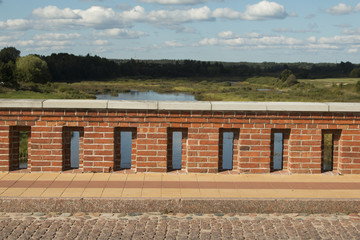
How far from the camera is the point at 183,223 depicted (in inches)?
216

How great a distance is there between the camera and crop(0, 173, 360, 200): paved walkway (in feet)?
19.6

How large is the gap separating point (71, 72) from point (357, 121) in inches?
4281

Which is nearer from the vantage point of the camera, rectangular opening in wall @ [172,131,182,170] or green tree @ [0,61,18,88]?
rectangular opening in wall @ [172,131,182,170]

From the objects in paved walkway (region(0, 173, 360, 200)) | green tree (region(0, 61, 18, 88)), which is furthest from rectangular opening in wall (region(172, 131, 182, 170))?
green tree (region(0, 61, 18, 88))

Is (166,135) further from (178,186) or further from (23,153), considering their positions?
(23,153)

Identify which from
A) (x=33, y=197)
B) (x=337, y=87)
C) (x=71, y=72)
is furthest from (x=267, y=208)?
(x=71, y=72)

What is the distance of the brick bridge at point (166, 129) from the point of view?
22.4 ft

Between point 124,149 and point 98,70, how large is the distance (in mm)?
103662

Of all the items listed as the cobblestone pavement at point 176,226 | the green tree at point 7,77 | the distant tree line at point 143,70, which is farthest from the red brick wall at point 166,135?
the distant tree line at point 143,70

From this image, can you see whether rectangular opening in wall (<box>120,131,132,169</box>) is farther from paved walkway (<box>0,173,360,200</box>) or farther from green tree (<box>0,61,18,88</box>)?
green tree (<box>0,61,18,88</box>)

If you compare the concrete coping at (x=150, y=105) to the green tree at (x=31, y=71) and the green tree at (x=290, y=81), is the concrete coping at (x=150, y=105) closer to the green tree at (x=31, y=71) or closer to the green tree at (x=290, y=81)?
the green tree at (x=31, y=71)

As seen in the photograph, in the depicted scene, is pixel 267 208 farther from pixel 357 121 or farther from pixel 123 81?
pixel 123 81

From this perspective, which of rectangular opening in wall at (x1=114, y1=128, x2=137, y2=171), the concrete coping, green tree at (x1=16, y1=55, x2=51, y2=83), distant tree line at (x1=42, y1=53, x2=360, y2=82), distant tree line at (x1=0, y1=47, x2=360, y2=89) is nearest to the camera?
the concrete coping

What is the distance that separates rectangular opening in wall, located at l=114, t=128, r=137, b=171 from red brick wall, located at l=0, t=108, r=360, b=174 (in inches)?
1.1
